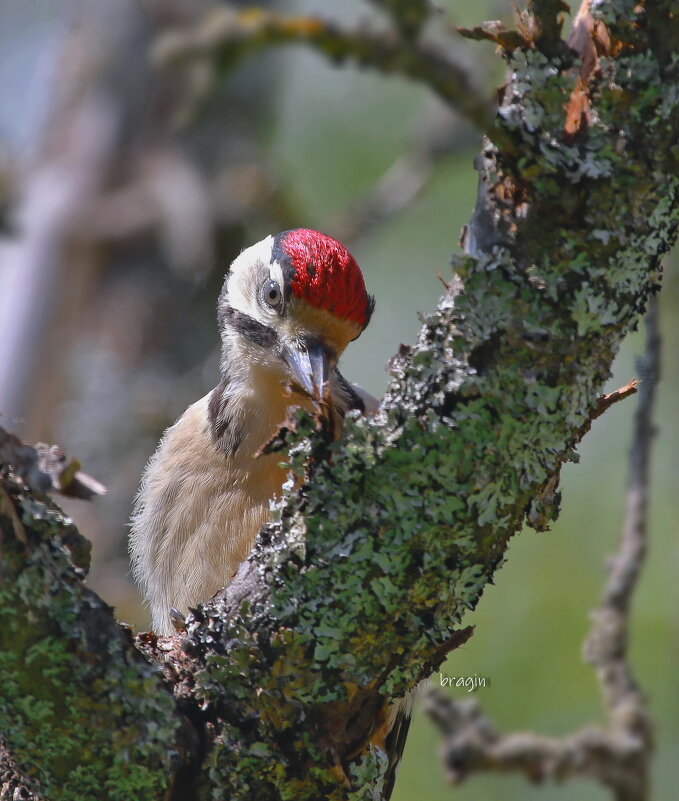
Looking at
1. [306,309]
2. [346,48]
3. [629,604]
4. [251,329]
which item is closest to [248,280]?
[251,329]

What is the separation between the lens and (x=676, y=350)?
4.12 meters

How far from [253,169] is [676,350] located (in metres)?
3.04

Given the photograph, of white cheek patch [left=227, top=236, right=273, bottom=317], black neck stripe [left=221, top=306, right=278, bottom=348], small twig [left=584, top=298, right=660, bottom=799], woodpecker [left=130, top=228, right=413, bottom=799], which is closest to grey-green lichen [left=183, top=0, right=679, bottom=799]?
small twig [left=584, top=298, right=660, bottom=799]

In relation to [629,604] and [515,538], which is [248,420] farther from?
[515,538]

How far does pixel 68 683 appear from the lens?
195 centimetres

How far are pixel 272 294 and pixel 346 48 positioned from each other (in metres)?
1.03

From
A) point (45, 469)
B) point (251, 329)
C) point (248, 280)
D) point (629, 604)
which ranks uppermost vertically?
point (248, 280)

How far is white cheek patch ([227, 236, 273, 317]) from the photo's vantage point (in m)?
3.73

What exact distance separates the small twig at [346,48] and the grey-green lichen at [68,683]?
1157 mm

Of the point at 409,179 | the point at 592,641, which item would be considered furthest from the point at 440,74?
the point at 409,179

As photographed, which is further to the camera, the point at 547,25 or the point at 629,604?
the point at 629,604

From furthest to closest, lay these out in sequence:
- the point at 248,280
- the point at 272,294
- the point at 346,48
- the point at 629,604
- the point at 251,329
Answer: the point at 248,280 → the point at 251,329 → the point at 272,294 → the point at 629,604 → the point at 346,48

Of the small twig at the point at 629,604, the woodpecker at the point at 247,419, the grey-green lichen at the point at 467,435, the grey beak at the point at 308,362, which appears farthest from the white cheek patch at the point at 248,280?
the grey-green lichen at the point at 467,435

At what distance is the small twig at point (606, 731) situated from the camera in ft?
8.85
